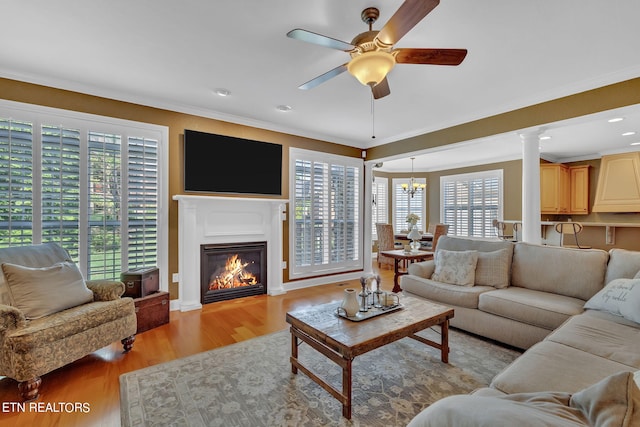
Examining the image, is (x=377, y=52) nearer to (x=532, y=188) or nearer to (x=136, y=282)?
(x=532, y=188)

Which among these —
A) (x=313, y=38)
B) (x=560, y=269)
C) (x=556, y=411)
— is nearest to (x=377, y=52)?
(x=313, y=38)

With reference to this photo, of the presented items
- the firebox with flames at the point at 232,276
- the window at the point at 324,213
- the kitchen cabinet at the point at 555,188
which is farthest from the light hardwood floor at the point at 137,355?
the kitchen cabinet at the point at 555,188

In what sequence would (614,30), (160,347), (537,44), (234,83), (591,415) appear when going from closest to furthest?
(591,415) < (614,30) < (537,44) < (160,347) < (234,83)

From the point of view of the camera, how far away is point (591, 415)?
691mm

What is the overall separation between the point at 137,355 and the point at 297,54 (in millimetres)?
2976

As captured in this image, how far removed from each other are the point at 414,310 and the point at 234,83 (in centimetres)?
284

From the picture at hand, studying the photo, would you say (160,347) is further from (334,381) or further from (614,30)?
(614,30)

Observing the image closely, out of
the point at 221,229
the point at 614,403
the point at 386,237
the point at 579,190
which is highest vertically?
the point at 579,190

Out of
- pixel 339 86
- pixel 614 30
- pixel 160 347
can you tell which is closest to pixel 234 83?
pixel 339 86

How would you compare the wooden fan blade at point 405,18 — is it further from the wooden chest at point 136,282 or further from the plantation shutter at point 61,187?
the plantation shutter at point 61,187

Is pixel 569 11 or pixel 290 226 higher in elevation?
pixel 569 11

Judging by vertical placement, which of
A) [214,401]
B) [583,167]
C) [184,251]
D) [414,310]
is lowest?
[214,401]

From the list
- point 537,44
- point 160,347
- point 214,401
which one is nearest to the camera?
point 214,401

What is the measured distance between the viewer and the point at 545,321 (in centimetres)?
245
